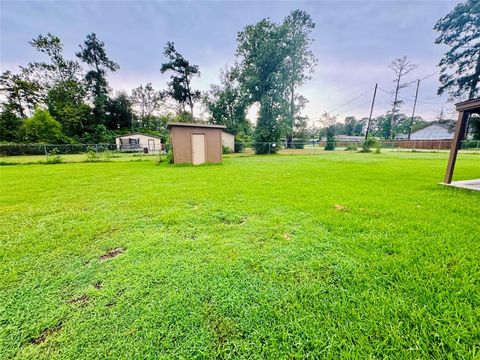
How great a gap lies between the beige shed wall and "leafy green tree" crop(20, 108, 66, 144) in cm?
2366

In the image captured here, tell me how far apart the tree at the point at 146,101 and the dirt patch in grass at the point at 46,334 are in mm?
42661

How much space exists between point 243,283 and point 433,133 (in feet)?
175

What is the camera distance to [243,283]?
5.14ft

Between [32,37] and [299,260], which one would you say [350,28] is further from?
[32,37]

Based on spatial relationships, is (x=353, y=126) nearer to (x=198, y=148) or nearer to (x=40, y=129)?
(x=198, y=148)

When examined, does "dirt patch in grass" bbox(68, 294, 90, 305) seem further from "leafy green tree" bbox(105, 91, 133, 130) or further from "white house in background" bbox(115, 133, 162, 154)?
"leafy green tree" bbox(105, 91, 133, 130)

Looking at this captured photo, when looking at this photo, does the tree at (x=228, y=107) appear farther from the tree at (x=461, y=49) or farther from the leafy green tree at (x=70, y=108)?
the tree at (x=461, y=49)

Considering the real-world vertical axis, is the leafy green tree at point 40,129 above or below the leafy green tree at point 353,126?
below

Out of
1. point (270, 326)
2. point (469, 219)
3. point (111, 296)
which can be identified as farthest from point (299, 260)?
point (469, 219)

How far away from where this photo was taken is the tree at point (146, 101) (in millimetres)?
37781

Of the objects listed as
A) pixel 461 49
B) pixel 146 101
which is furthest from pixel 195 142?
pixel 146 101

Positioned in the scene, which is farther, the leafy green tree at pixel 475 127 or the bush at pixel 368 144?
the leafy green tree at pixel 475 127

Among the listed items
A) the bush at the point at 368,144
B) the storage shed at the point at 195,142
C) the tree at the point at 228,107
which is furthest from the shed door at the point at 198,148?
the bush at the point at 368,144

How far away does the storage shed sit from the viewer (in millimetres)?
9398
